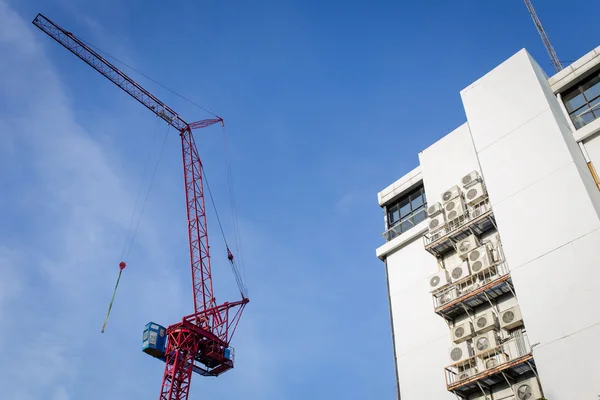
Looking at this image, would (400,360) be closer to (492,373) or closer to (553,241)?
(492,373)

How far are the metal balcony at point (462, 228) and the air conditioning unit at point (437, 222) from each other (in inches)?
10.9

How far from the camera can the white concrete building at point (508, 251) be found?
3272cm

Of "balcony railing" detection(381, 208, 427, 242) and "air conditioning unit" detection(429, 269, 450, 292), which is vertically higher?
"balcony railing" detection(381, 208, 427, 242)

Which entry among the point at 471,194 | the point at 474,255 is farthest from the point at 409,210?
the point at 474,255

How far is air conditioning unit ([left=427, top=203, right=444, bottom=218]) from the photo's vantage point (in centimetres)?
4522

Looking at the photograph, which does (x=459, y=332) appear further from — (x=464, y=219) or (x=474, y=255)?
(x=464, y=219)

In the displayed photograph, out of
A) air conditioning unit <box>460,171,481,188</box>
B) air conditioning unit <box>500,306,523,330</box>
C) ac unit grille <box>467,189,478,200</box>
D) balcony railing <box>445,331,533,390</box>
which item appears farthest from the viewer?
air conditioning unit <box>460,171,481,188</box>

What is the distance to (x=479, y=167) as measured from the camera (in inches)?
1748

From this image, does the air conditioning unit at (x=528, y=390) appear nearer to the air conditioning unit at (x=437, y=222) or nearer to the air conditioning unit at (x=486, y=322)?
the air conditioning unit at (x=486, y=322)

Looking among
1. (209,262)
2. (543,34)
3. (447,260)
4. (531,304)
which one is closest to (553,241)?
(531,304)

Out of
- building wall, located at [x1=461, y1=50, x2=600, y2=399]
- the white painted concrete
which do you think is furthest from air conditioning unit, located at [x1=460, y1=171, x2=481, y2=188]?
building wall, located at [x1=461, y1=50, x2=600, y2=399]

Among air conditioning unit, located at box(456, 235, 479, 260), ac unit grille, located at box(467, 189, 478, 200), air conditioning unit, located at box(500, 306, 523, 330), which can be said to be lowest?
air conditioning unit, located at box(500, 306, 523, 330)

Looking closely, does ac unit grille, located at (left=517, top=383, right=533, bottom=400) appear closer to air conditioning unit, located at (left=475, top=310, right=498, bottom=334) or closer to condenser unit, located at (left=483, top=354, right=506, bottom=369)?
condenser unit, located at (left=483, top=354, right=506, bottom=369)

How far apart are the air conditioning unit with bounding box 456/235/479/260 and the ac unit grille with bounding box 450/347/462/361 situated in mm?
6531
